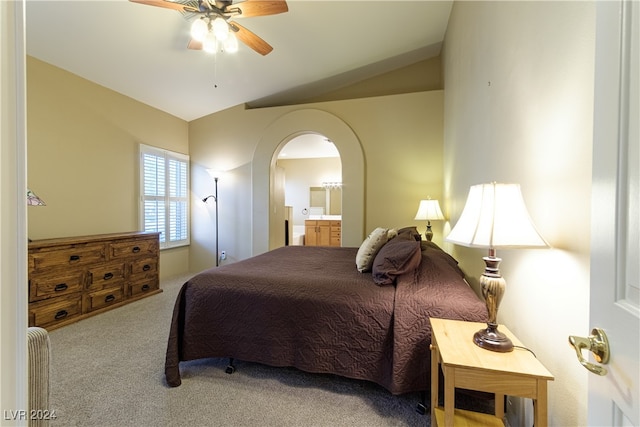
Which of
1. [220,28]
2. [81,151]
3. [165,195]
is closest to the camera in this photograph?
[220,28]

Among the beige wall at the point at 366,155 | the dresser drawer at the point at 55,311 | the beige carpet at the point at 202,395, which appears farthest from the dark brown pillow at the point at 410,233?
the dresser drawer at the point at 55,311

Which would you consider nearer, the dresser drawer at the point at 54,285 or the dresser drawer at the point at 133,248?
the dresser drawer at the point at 54,285

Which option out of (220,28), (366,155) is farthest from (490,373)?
(366,155)

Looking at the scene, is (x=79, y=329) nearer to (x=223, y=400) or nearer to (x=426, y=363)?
(x=223, y=400)

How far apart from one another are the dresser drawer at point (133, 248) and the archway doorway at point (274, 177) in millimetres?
1447

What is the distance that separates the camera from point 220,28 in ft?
6.88

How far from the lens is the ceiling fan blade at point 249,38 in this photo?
224cm

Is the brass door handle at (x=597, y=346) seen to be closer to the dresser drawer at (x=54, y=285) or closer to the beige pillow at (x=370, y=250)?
the beige pillow at (x=370, y=250)

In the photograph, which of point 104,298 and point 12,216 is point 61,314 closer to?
point 104,298

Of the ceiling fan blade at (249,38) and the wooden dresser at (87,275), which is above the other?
the ceiling fan blade at (249,38)

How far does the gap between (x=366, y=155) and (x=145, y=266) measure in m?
3.45

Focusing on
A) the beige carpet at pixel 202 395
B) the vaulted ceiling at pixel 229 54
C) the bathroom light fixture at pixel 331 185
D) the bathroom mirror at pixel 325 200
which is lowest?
the beige carpet at pixel 202 395

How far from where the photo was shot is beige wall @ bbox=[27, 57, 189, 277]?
281cm

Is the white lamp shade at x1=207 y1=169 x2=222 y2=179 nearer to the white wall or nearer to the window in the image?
the window
